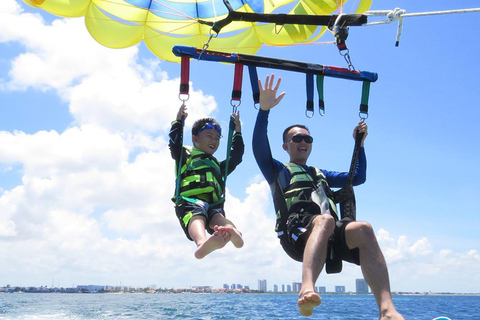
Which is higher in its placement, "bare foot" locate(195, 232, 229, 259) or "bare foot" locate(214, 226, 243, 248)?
"bare foot" locate(214, 226, 243, 248)

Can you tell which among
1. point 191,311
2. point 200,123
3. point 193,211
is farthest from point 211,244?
point 191,311

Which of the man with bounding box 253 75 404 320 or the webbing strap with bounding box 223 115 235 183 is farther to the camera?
the webbing strap with bounding box 223 115 235 183

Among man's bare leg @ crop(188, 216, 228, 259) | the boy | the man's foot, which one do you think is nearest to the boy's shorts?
the boy

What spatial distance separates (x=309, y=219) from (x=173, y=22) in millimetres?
3877

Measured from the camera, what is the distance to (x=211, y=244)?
380 cm

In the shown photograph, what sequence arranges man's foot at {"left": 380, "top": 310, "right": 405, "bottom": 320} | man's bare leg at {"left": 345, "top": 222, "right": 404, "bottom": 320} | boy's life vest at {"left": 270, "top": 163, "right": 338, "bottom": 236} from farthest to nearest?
boy's life vest at {"left": 270, "top": 163, "right": 338, "bottom": 236} < man's bare leg at {"left": 345, "top": 222, "right": 404, "bottom": 320} < man's foot at {"left": 380, "top": 310, "right": 405, "bottom": 320}

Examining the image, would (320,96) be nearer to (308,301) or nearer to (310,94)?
(310,94)

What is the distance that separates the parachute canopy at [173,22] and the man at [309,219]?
2.33 meters

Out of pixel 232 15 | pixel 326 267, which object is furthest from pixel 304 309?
pixel 232 15

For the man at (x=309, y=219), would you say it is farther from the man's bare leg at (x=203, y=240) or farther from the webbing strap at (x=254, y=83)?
the man's bare leg at (x=203, y=240)

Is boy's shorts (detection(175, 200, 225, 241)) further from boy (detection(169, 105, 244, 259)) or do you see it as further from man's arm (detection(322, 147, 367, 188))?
man's arm (detection(322, 147, 367, 188))

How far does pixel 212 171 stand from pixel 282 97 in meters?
1.04

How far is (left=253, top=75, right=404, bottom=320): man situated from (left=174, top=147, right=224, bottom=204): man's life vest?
57 centimetres

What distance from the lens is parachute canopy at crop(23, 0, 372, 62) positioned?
6117 mm
